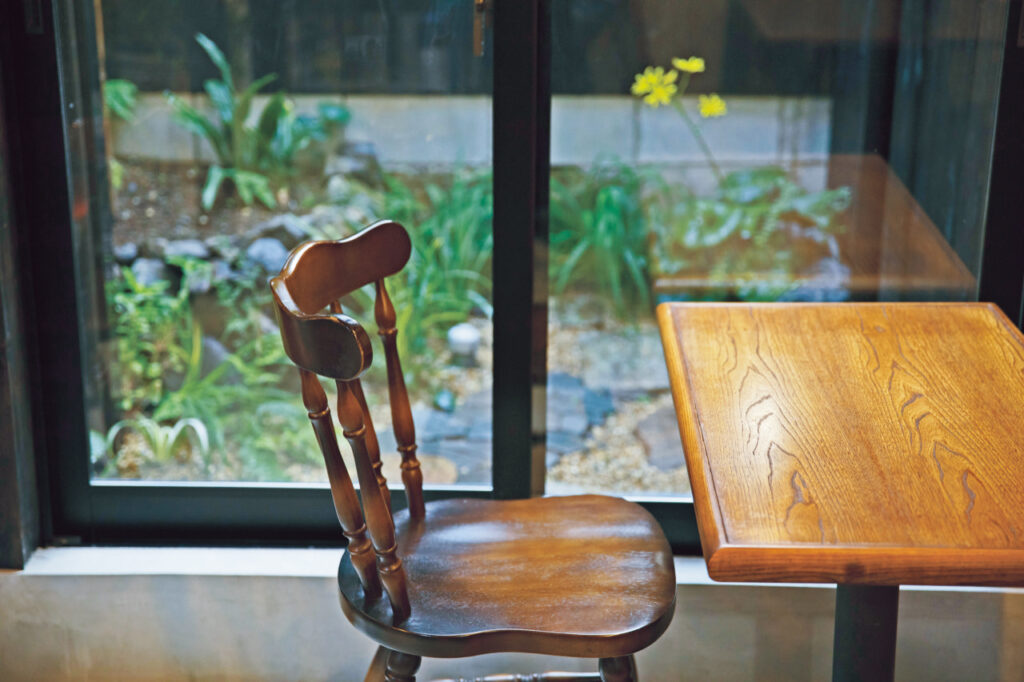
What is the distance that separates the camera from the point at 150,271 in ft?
6.48

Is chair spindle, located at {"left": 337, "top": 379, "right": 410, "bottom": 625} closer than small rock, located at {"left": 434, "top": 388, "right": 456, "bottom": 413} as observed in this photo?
Yes

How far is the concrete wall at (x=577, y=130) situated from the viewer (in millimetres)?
1852

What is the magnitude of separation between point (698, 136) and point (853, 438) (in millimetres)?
804

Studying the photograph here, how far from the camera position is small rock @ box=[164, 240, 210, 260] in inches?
77.1

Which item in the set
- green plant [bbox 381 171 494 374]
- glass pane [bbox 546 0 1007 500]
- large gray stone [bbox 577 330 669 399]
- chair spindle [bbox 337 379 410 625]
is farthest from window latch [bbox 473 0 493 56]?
chair spindle [bbox 337 379 410 625]

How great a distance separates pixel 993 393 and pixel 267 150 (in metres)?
1.32

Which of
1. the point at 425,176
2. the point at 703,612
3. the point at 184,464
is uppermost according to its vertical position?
the point at 425,176

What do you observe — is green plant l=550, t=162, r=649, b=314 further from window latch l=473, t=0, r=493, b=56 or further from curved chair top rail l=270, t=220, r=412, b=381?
curved chair top rail l=270, t=220, r=412, b=381

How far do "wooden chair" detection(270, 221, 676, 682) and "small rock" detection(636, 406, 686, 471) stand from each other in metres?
0.35

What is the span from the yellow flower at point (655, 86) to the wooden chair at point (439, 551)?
1.82 ft

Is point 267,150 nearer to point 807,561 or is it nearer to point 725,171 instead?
point 725,171

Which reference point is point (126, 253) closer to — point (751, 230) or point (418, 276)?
point (418, 276)

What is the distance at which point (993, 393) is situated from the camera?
135 centimetres

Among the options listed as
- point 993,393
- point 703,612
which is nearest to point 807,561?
point 993,393
